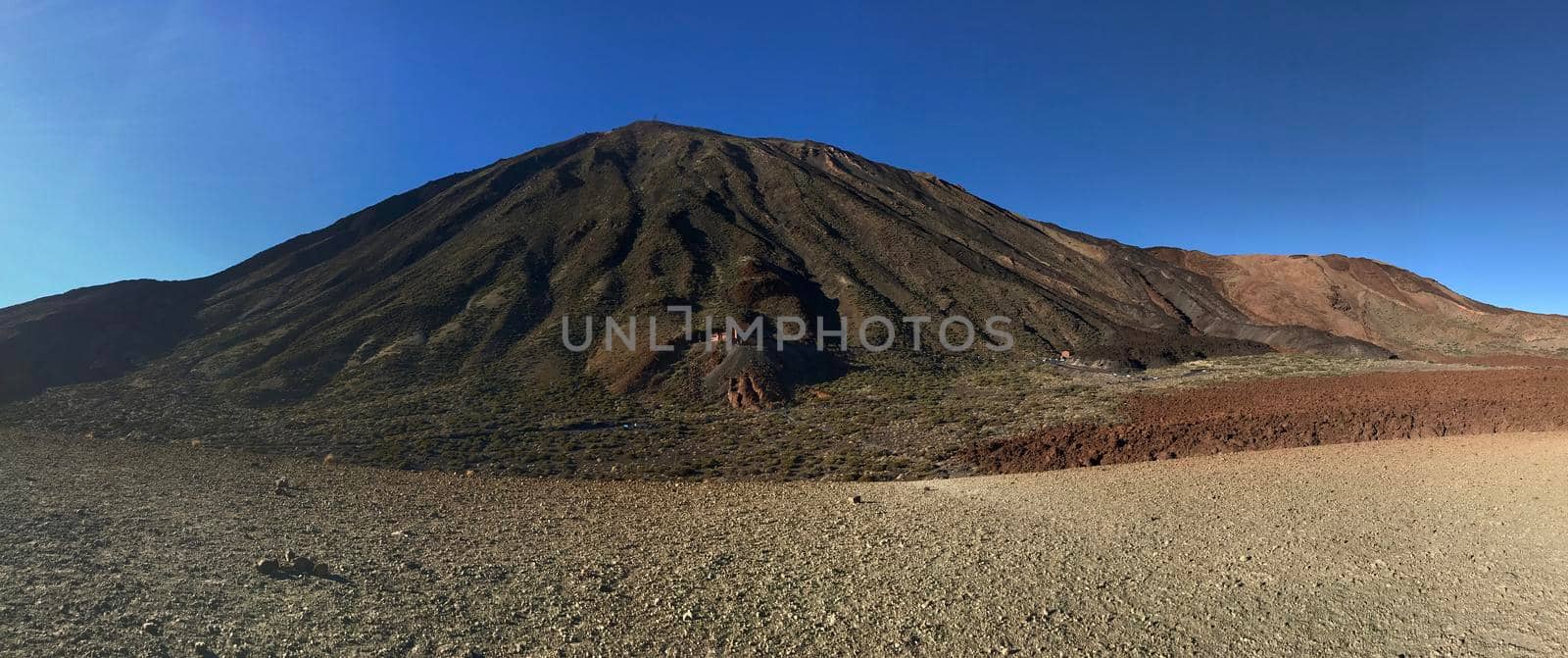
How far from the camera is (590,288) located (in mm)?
46625

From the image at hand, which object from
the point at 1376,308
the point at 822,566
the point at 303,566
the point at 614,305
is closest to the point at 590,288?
the point at 614,305

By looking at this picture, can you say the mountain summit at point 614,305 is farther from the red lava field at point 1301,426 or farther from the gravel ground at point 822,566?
the red lava field at point 1301,426

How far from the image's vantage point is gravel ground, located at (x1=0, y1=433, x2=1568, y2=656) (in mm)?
7301

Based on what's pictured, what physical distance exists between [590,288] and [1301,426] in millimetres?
40751

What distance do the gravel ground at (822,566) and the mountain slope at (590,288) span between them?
20.5m

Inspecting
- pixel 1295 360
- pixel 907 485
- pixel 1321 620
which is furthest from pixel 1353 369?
pixel 1321 620

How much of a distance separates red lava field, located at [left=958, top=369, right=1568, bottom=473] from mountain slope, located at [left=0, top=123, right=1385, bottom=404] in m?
17.7

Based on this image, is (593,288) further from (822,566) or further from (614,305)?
(822,566)

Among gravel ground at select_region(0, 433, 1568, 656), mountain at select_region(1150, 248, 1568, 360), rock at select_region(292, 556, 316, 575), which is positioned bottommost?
gravel ground at select_region(0, 433, 1568, 656)

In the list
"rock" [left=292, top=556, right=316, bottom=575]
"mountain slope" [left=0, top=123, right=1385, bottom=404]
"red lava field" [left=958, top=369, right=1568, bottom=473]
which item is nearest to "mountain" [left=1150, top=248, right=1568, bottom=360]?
"mountain slope" [left=0, top=123, right=1385, bottom=404]

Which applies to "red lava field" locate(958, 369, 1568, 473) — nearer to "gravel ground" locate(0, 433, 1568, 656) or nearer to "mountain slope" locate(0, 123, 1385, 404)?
"gravel ground" locate(0, 433, 1568, 656)

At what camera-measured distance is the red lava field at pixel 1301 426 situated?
692 inches

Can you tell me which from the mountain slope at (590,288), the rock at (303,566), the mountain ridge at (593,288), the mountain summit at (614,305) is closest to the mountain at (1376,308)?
the mountain summit at (614,305)

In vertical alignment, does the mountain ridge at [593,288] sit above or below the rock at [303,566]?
above
